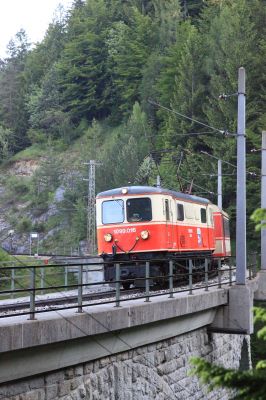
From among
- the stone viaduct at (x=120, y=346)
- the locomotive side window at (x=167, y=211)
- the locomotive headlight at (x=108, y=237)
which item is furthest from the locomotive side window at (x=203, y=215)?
the stone viaduct at (x=120, y=346)

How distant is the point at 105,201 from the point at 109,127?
7311cm

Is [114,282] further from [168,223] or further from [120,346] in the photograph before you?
[168,223]

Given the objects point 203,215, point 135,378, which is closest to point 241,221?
point 135,378

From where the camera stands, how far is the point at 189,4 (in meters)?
103

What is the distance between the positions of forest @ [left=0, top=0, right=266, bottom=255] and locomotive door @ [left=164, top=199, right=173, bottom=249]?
73.0ft

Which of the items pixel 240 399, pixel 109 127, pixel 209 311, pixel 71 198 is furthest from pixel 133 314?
pixel 109 127

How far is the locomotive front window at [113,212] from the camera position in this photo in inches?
820

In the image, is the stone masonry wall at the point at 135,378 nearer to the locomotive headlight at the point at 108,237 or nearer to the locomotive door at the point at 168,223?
the locomotive door at the point at 168,223

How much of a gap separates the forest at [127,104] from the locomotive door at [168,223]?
2224 cm

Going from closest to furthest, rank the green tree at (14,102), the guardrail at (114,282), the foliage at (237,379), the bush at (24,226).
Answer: the foliage at (237,379) < the guardrail at (114,282) < the bush at (24,226) < the green tree at (14,102)

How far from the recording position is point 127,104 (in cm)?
9250

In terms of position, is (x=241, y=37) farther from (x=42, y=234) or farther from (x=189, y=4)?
(x=189, y=4)

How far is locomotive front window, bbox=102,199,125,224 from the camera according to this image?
20828 mm

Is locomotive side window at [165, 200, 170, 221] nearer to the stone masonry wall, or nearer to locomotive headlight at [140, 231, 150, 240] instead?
locomotive headlight at [140, 231, 150, 240]
